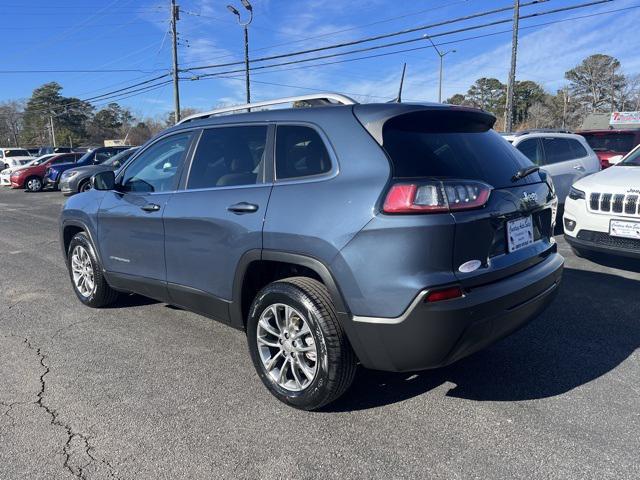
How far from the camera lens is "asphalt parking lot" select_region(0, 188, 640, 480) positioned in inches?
95.8

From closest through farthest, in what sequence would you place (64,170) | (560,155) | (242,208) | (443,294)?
(443,294) → (242,208) → (560,155) → (64,170)

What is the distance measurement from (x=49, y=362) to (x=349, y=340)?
8.09 ft

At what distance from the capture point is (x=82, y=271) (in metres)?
4.98

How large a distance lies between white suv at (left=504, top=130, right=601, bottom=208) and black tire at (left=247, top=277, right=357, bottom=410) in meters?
6.82

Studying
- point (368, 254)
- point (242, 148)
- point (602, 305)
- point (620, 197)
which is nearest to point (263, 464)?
point (368, 254)

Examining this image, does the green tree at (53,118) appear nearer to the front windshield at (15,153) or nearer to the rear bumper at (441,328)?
the front windshield at (15,153)

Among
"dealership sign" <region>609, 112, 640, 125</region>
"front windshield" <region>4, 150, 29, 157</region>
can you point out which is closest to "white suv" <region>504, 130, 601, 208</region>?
"dealership sign" <region>609, 112, 640, 125</region>

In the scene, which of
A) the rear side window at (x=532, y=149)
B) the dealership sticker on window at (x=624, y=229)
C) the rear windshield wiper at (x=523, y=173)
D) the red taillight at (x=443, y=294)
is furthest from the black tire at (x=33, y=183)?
the red taillight at (x=443, y=294)

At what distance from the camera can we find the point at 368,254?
2467 mm

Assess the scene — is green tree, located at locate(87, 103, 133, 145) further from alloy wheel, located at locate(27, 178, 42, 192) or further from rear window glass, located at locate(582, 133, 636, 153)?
rear window glass, located at locate(582, 133, 636, 153)

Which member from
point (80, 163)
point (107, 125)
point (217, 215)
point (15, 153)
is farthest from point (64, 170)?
point (107, 125)

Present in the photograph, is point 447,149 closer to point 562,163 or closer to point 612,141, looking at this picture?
point 562,163

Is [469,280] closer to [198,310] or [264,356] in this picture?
[264,356]

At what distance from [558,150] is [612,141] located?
14.0ft
